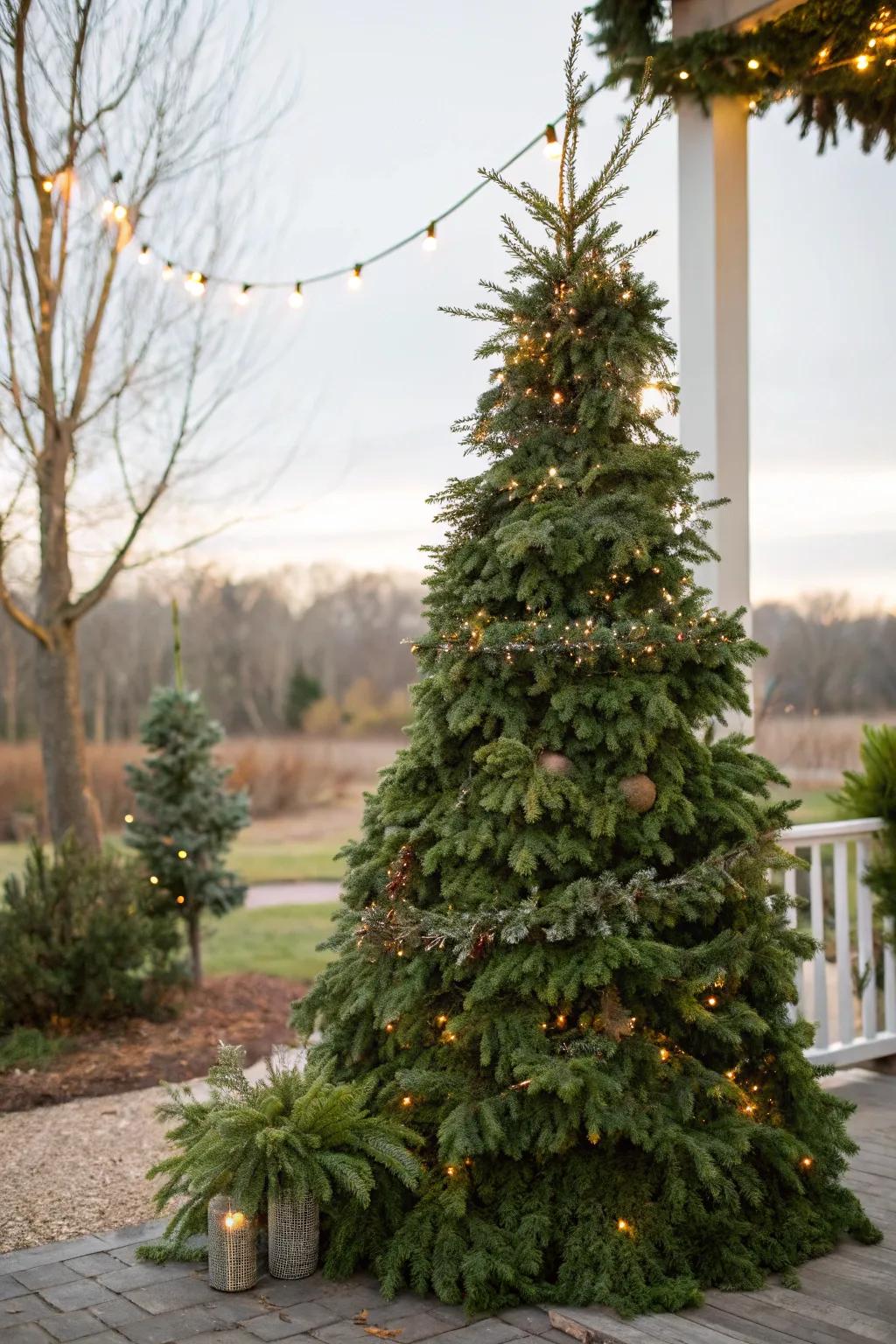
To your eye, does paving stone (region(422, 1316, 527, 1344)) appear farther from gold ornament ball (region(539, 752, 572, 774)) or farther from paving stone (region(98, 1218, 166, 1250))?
gold ornament ball (region(539, 752, 572, 774))

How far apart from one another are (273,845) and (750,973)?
5443 millimetres

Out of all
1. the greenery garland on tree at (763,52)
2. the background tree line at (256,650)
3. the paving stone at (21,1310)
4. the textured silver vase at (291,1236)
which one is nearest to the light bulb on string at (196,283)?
the greenery garland on tree at (763,52)

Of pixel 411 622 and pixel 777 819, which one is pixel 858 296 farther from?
pixel 777 819

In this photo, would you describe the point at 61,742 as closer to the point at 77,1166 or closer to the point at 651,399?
the point at 77,1166

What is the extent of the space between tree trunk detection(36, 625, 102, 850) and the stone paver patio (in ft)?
9.48

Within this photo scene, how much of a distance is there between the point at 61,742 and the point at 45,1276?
3124 mm

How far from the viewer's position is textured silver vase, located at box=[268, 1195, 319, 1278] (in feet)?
8.84

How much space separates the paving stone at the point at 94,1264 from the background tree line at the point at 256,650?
5004 mm

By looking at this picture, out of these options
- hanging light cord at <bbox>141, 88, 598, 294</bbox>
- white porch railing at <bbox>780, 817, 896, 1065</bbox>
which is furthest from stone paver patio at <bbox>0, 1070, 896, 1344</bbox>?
hanging light cord at <bbox>141, 88, 598, 294</bbox>

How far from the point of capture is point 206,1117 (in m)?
2.87

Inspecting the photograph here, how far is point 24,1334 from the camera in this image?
2441 mm

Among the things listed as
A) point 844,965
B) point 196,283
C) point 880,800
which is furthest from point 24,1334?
point 196,283

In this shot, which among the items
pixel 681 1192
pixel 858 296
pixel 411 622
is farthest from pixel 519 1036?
pixel 411 622

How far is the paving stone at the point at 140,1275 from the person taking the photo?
2703mm
